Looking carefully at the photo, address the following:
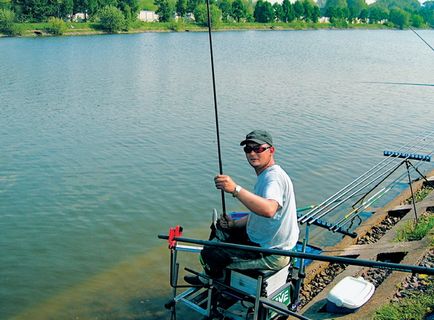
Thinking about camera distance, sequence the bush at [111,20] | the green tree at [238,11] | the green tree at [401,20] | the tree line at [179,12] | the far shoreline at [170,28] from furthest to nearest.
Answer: the green tree at [238,11] < the tree line at [179,12] < the bush at [111,20] < the far shoreline at [170,28] < the green tree at [401,20]

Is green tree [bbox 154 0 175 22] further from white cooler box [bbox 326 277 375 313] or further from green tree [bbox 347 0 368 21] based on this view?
white cooler box [bbox 326 277 375 313]

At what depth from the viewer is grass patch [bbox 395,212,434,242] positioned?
308 inches

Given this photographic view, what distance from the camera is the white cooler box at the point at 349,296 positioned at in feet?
18.6

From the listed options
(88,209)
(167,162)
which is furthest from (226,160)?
(88,209)

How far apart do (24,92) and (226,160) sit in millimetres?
14105

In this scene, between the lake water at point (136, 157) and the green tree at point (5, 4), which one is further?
the green tree at point (5, 4)

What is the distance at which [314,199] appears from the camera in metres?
11.7

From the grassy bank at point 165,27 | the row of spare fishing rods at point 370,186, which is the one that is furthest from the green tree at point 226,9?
the row of spare fishing rods at point 370,186

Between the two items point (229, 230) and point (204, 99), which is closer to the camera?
point (229, 230)

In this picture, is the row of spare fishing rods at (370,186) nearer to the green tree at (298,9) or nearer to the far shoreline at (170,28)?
the far shoreline at (170,28)

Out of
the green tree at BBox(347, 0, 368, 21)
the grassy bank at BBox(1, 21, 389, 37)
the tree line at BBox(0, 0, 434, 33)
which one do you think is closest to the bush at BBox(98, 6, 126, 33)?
the tree line at BBox(0, 0, 434, 33)

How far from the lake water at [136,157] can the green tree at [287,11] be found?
9479 cm

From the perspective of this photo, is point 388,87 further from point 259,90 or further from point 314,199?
point 314,199

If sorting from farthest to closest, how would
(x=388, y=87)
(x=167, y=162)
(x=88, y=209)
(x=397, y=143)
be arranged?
(x=388, y=87), (x=397, y=143), (x=167, y=162), (x=88, y=209)
